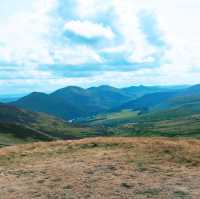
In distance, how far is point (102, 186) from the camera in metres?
30.7

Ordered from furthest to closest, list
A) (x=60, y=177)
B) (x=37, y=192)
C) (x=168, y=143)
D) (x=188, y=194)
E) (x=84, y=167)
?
1. (x=168, y=143)
2. (x=84, y=167)
3. (x=60, y=177)
4. (x=37, y=192)
5. (x=188, y=194)

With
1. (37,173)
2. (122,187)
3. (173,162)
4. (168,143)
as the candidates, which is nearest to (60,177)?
(37,173)

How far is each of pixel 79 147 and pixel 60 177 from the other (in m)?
10.9

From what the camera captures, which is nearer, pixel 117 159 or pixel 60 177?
pixel 60 177

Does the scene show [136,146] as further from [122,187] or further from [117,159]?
[122,187]

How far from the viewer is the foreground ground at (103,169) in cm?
2966

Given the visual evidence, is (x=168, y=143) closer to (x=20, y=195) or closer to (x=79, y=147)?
(x=79, y=147)

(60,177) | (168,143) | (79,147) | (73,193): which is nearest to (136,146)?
(168,143)

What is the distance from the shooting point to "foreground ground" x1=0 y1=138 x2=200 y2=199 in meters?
29.7

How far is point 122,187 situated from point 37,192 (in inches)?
242

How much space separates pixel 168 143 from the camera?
1646 inches

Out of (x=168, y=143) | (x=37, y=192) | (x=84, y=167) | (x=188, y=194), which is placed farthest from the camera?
(x=168, y=143)

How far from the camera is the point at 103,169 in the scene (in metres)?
34.9

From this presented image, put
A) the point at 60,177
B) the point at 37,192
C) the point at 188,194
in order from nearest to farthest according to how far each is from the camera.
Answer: the point at 188,194 → the point at 37,192 → the point at 60,177
